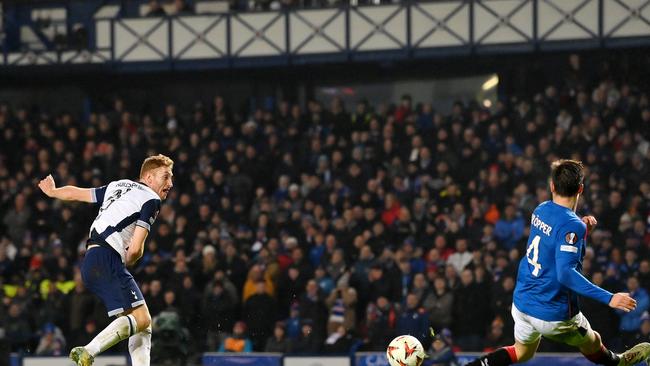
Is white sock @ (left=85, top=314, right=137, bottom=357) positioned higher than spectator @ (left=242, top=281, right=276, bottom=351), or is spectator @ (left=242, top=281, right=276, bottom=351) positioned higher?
white sock @ (left=85, top=314, right=137, bottom=357)

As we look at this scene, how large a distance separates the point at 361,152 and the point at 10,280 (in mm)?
6625

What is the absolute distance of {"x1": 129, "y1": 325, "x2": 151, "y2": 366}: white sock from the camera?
33.0 ft

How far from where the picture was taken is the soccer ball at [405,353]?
1020 centimetres

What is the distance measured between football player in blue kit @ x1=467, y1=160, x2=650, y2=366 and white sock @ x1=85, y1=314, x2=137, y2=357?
288 cm

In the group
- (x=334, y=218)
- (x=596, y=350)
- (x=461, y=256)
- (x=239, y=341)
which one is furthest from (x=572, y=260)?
(x=334, y=218)

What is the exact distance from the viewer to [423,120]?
22.6m

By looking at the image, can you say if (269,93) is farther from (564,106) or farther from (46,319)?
(46,319)

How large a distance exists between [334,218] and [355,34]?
565 cm

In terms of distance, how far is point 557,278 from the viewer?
8992mm

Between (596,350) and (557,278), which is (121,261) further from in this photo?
(596,350)

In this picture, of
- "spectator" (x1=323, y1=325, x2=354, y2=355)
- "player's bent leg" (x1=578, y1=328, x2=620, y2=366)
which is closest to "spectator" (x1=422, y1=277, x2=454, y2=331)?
"spectator" (x1=323, y1=325, x2=354, y2=355)

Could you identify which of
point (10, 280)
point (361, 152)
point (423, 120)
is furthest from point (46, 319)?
point (423, 120)

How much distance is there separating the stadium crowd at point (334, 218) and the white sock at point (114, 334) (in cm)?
725

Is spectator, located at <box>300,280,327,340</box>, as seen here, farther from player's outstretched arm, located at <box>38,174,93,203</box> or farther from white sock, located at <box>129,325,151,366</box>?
player's outstretched arm, located at <box>38,174,93,203</box>
